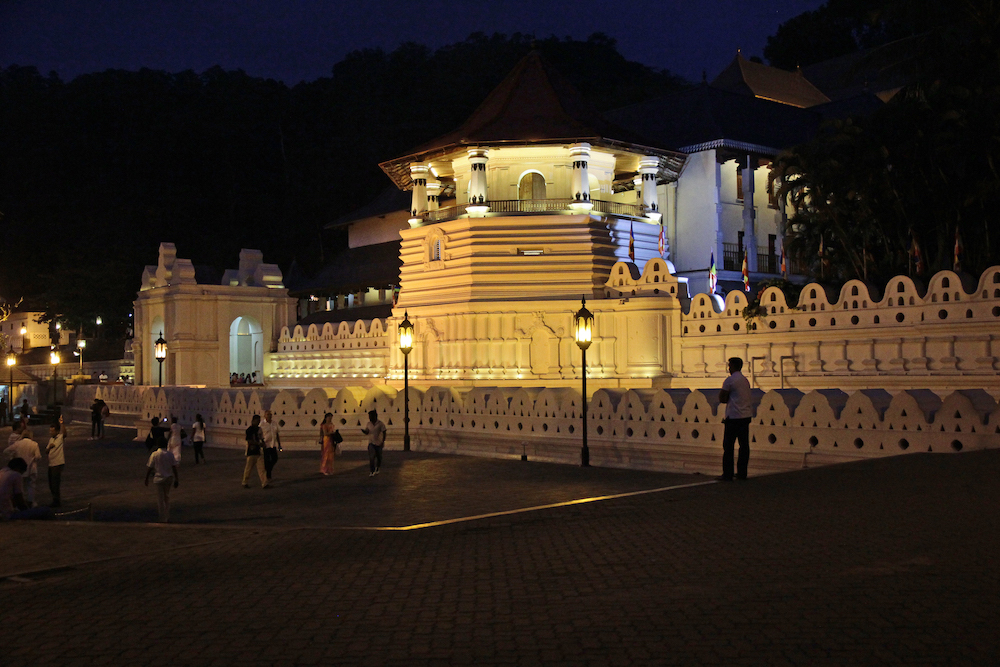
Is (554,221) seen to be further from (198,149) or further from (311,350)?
(198,149)

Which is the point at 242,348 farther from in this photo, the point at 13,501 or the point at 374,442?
the point at 13,501

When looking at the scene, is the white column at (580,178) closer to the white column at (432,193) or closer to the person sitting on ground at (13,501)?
the white column at (432,193)

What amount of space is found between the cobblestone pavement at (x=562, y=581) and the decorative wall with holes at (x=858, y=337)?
356 inches

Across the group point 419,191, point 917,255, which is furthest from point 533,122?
point 917,255

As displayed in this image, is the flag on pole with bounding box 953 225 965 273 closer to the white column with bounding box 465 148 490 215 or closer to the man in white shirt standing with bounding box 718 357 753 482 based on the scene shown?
the man in white shirt standing with bounding box 718 357 753 482

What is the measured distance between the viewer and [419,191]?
3594cm

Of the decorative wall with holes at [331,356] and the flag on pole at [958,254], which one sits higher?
the flag on pole at [958,254]

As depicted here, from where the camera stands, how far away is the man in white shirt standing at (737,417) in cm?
1314

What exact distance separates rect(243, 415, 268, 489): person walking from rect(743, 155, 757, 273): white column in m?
27.0

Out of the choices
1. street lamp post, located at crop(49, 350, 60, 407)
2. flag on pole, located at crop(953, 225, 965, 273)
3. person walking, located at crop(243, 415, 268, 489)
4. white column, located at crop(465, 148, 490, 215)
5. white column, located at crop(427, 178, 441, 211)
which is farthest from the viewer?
street lamp post, located at crop(49, 350, 60, 407)

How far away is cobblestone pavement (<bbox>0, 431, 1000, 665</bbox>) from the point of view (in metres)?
6.34

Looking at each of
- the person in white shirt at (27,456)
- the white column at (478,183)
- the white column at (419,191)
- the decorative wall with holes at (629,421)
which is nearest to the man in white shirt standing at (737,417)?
the decorative wall with holes at (629,421)

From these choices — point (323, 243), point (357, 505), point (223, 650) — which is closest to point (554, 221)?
point (357, 505)

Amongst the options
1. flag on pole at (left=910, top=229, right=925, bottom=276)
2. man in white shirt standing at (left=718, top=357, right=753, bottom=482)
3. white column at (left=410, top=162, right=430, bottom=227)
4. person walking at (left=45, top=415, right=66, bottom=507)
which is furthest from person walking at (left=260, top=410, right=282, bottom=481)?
flag on pole at (left=910, top=229, right=925, bottom=276)
